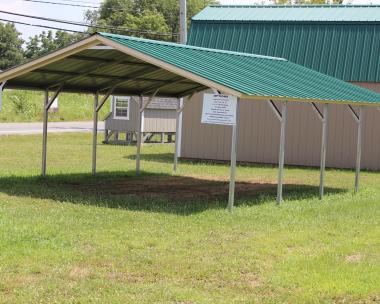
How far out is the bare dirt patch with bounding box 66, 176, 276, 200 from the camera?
17625mm

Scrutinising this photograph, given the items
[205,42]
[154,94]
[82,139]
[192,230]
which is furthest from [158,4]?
[192,230]

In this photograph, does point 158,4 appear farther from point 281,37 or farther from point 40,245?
point 40,245

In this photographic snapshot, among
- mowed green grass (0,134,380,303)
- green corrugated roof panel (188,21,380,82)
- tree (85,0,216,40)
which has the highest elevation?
tree (85,0,216,40)

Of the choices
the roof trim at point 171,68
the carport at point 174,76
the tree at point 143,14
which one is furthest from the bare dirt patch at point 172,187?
the tree at point 143,14

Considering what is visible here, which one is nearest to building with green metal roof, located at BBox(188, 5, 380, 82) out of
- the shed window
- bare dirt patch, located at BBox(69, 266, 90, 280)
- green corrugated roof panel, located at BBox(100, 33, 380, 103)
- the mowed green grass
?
green corrugated roof panel, located at BBox(100, 33, 380, 103)

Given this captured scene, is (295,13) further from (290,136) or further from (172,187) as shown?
(172,187)

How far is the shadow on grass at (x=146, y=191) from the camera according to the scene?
615 inches

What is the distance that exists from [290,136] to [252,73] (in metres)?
10.3

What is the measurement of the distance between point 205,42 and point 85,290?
20.6 meters

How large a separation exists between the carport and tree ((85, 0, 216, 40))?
61817 mm

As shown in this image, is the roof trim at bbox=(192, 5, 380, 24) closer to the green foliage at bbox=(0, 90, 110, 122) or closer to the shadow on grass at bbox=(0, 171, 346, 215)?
the shadow on grass at bbox=(0, 171, 346, 215)

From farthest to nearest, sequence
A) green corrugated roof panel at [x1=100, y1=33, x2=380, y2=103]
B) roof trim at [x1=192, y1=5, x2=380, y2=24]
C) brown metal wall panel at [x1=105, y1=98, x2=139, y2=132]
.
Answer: brown metal wall panel at [x1=105, y1=98, x2=139, y2=132]
roof trim at [x1=192, y1=5, x2=380, y2=24]
green corrugated roof panel at [x1=100, y1=33, x2=380, y2=103]

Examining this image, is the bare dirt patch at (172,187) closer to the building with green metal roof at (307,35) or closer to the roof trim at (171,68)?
the roof trim at (171,68)

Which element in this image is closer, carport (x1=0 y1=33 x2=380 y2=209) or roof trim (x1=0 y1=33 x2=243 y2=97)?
roof trim (x1=0 y1=33 x2=243 y2=97)
